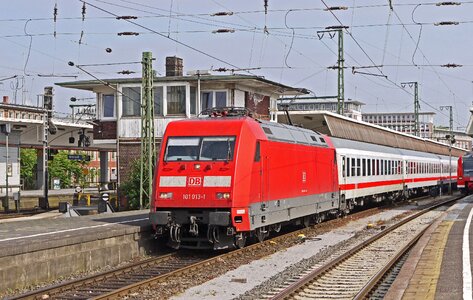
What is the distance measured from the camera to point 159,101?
3578 cm

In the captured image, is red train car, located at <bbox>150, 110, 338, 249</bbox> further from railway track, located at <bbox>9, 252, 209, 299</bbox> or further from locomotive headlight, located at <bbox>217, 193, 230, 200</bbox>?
railway track, located at <bbox>9, 252, 209, 299</bbox>

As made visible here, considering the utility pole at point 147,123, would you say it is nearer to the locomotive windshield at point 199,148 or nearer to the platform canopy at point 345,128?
the platform canopy at point 345,128

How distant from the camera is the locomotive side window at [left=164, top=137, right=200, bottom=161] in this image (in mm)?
15891

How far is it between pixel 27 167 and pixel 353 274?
7264 cm

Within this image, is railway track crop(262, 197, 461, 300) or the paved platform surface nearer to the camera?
railway track crop(262, 197, 461, 300)

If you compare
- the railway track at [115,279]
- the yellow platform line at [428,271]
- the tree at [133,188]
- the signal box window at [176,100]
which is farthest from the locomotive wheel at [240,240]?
the signal box window at [176,100]

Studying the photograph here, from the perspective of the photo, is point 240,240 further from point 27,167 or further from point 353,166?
point 27,167

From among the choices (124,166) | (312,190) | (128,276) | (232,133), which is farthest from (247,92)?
(128,276)

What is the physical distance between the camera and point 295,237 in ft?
63.9

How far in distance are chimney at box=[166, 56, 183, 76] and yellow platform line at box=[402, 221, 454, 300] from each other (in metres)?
22.5

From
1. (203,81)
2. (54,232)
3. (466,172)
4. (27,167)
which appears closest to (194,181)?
(54,232)

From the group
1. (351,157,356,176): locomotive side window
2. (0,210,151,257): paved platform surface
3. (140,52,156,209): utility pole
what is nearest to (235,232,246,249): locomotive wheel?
(0,210,151,257): paved platform surface

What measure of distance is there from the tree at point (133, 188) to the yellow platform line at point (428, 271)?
15414 mm

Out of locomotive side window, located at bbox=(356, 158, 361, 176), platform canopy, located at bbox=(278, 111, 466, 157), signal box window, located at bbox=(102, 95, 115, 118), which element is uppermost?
signal box window, located at bbox=(102, 95, 115, 118)
